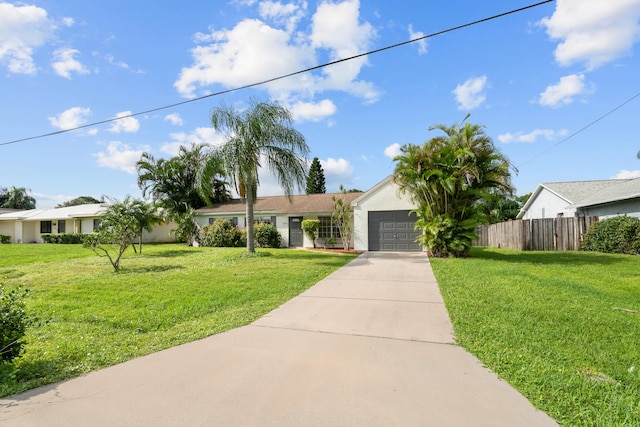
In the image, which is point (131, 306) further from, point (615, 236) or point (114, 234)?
point (615, 236)

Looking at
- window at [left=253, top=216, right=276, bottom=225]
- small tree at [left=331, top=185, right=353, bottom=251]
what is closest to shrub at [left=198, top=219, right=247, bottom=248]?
window at [left=253, top=216, right=276, bottom=225]

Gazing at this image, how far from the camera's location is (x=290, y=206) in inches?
846

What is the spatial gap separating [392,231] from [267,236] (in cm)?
786

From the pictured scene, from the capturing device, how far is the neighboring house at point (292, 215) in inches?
781

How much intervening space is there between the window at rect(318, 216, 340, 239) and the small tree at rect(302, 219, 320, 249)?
1.15 feet

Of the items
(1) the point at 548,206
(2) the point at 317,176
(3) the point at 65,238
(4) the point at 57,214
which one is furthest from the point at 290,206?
(4) the point at 57,214

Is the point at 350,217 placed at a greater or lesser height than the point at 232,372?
greater

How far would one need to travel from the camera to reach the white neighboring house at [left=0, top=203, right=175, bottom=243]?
28.7 meters

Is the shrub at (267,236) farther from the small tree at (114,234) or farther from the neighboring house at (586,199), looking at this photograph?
the neighboring house at (586,199)

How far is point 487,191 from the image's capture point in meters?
14.1

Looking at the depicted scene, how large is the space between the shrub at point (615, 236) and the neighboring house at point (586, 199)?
0.88 m

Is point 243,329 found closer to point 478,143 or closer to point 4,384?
point 4,384

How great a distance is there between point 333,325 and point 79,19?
1127 cm

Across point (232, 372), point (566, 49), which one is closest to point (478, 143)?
point (566, 49)
